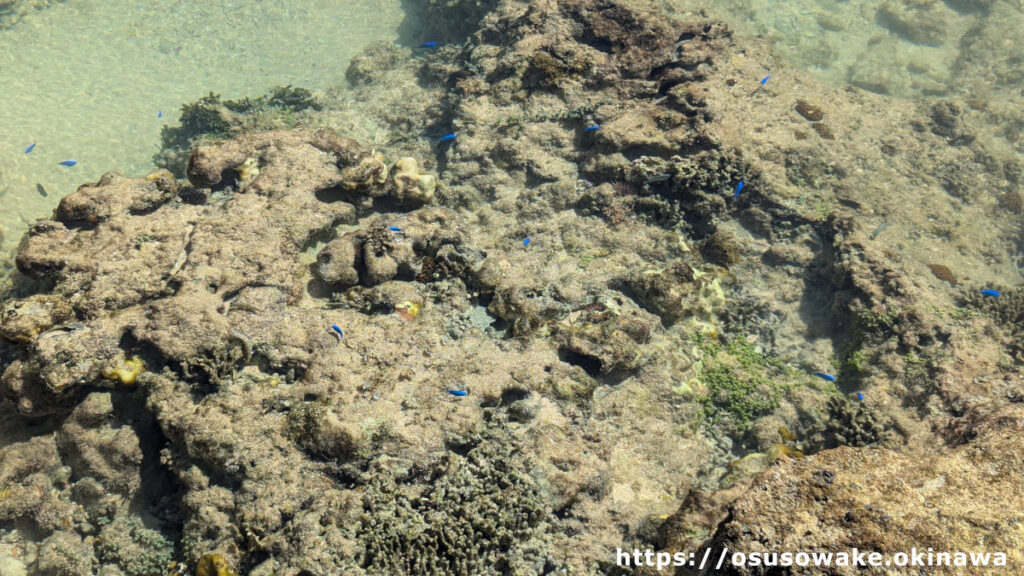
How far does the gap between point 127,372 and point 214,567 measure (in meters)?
2.65

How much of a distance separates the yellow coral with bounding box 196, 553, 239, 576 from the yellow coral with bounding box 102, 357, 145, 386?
2.40 metres

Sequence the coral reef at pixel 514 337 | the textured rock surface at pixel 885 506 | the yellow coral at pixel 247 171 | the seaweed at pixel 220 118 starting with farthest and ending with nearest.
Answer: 1. the seaweed at pixel 220 118
2. the yellow coral at pixel 247 171
3. the coral reef at pixel 514 337
4. the textured rock surface at pixel 885 506

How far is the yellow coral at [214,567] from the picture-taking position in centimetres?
543

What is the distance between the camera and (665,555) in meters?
5.54

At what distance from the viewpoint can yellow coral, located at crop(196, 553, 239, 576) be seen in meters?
5.43

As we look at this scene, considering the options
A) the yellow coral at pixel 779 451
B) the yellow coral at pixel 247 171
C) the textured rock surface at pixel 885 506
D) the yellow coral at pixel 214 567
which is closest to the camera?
the textured rock surface at pixel 885 506

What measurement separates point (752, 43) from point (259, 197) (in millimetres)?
12342

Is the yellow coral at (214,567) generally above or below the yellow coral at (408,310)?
below

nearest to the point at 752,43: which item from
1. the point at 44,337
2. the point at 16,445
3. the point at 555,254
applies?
the point at 555,254

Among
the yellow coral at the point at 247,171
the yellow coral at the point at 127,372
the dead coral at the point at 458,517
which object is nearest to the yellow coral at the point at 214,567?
the dead coral at the point at 458,517

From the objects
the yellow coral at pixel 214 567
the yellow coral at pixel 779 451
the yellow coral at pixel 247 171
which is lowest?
the yellow coral at pixel 779 451

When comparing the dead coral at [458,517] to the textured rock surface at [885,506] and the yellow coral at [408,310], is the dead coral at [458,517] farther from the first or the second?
the textured rock surface at [885,506]

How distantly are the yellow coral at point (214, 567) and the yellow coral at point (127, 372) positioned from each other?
7.89ft

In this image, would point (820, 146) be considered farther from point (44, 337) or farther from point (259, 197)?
point (44, 337)
